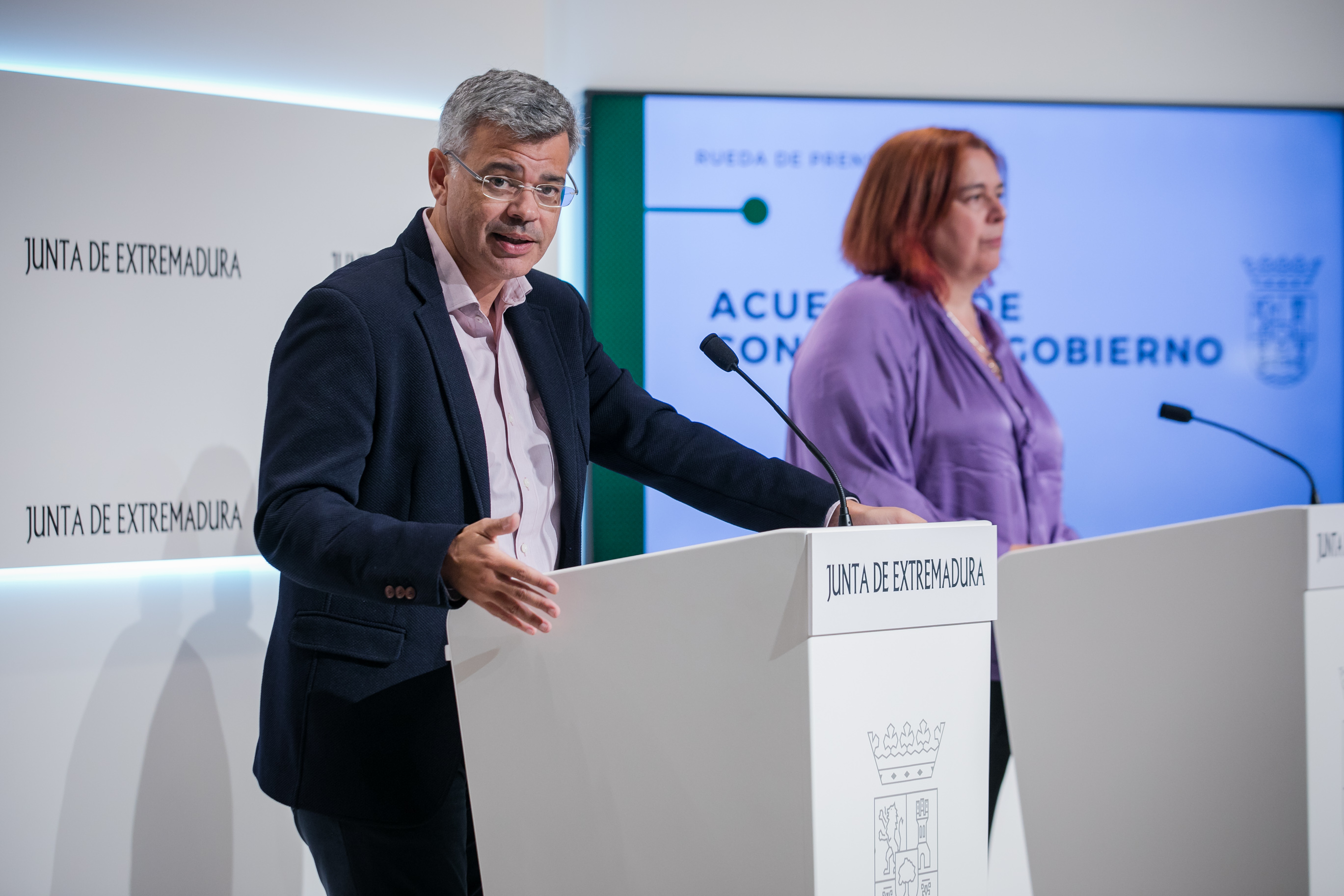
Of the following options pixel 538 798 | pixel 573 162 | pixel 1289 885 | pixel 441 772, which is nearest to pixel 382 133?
pixel 573 162

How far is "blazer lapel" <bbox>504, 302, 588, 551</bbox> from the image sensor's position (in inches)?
57.5

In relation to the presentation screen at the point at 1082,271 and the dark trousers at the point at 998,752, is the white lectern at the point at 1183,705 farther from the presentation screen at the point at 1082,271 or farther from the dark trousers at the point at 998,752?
the presentation screen at the point at 1082,271

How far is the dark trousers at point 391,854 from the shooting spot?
1.30 metres

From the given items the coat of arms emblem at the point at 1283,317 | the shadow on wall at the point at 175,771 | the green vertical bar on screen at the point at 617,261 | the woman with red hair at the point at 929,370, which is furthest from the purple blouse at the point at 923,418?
the shadow on wall at the point at 175,771

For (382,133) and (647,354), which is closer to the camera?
(382,133)

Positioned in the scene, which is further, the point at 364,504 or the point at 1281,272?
the point at 1281,272

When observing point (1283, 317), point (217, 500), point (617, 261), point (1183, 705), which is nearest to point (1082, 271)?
point (1283, 317)

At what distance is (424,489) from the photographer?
1.31 meters

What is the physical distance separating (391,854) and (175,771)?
1.34 meters

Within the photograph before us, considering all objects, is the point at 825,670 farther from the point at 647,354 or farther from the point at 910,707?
the point at 647,354

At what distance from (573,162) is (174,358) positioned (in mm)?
1323

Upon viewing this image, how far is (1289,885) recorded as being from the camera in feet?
4.20

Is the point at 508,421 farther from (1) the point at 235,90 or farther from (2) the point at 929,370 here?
(2) the point at 929,370

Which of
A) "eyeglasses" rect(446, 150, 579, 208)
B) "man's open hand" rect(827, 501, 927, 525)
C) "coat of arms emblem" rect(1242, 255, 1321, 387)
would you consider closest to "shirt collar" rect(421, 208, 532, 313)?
"eyeglasses" rect(446, 150, 579, 208)
